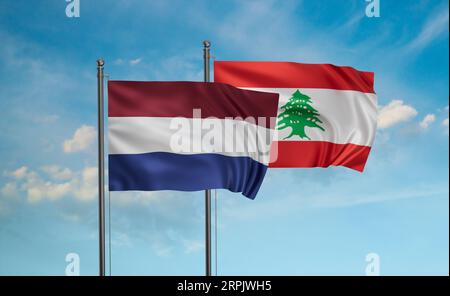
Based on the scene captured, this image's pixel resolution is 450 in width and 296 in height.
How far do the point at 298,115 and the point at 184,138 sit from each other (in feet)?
8.90

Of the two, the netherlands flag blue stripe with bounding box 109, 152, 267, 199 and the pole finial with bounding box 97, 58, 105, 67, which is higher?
the pole finial with bounding box 97, 58, 105, 67

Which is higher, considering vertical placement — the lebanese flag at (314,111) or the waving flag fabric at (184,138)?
the lebanese flag at (314,111)

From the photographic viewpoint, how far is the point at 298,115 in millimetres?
11805

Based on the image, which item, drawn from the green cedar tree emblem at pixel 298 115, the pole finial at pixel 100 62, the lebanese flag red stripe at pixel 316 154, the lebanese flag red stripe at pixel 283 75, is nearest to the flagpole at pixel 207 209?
the lebanese flag red stripe at pixel 283 75

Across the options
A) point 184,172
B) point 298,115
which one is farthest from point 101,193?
point 298,115

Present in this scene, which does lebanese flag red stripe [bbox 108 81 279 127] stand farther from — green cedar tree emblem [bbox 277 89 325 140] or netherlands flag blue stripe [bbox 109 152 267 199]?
green cedar tree emblem [bbox 277 89 325 140]

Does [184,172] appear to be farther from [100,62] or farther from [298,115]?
[298,115]

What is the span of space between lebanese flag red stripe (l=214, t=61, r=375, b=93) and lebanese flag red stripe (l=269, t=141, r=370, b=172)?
1046 millimetres

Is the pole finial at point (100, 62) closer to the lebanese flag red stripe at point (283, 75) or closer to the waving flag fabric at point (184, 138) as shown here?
the waving flag fabric at point (184, 138)

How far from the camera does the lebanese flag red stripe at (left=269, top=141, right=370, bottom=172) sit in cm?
1163

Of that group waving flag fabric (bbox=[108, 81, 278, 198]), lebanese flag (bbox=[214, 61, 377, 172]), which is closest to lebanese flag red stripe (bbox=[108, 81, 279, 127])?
waving flag fabric (bbox=[108, 81, 278, 198])

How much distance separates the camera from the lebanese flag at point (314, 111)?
11680mm

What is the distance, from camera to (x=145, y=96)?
385 inches
